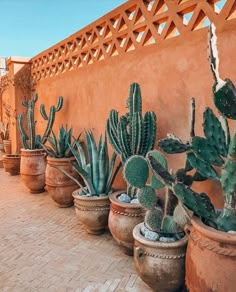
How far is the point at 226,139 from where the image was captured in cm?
211

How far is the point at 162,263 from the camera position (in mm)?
2260

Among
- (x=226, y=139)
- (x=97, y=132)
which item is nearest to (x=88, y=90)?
(x=97, y=132)

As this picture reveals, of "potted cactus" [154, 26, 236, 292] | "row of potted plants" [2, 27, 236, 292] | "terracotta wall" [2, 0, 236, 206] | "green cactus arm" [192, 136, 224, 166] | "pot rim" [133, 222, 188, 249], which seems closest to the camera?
"potted cactus" [154, 26, 236, 292]

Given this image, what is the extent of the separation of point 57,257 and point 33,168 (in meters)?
2.52

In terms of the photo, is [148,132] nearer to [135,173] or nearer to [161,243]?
[135,173]

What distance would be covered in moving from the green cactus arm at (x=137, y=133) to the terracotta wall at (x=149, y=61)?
350 millimetres

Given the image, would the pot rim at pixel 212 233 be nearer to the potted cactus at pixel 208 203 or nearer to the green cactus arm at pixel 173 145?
the potted cactus at pixel 208 203

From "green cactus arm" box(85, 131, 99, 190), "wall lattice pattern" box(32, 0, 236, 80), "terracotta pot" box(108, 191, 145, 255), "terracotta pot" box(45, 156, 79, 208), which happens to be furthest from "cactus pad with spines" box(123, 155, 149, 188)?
"terracotta pot" box(45, 156, 79, 208)

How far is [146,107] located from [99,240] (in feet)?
5.46

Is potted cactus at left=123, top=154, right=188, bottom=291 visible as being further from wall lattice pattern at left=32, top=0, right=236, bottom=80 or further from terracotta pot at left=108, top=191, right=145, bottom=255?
wall lattice pattern at left=32, top=0, right=236, bottom=80

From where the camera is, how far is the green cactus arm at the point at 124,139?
3.10 m

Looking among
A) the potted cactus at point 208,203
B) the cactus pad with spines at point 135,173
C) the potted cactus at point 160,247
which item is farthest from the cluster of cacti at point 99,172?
the potted cactus at point 208,203

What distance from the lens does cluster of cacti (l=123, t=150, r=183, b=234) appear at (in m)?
2.46

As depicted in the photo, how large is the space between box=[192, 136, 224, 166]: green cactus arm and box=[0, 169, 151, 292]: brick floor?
1.26 meters
